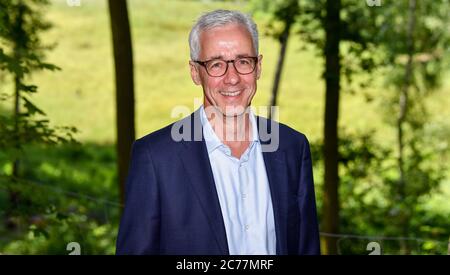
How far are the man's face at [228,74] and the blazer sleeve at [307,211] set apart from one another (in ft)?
1.11

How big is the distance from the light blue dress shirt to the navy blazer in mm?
38

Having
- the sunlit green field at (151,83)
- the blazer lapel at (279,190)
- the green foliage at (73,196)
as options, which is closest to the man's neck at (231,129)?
the blazer lapel at (279,190)

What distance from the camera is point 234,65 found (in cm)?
280

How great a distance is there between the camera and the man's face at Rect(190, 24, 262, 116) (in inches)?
109

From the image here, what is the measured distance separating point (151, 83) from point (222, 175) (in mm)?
38361

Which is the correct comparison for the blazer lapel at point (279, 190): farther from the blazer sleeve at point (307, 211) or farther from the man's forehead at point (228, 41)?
the man's forehead at point (228, 41)

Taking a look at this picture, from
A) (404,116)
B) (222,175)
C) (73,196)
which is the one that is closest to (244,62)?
(222,175)

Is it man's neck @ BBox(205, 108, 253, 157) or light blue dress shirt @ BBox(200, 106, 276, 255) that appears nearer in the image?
light blue dress shirt @ BBox(200, 106, 276, 255)

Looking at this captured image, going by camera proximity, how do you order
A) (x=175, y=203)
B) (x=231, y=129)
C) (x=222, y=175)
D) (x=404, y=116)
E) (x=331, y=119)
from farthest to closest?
(x=404, y=116)
(x=331, y=119)
(x=231, y=129)
(x=222, y=175)
(x=175, y=203)

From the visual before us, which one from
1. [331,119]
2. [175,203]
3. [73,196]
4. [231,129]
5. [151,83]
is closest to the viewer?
[175,203]

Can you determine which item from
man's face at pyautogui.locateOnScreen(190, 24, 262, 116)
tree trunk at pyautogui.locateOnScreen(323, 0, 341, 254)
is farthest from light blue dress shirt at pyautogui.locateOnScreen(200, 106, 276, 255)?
tree trunk at pyautogui.locateOnScreen(323, 0, 341, 254)

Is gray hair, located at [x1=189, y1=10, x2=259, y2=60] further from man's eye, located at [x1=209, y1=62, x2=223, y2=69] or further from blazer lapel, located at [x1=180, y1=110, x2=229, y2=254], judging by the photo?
blazer lapel, located at [x1=180, y1=110, x2=229, y2=254]

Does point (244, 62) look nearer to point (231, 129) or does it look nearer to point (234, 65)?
point (234, 65)
